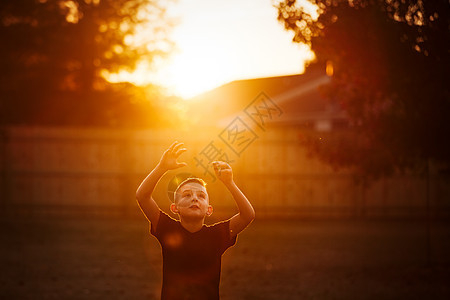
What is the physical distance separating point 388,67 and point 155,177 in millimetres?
4606

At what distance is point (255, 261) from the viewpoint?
382 inches

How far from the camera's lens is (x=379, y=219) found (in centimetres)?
1515

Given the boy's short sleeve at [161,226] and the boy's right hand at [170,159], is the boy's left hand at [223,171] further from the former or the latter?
the boy's short sleeve at [161,226]

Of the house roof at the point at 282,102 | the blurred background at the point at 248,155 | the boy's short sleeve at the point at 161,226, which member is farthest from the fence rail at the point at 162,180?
the boy's short sleeve at the point at 161,226

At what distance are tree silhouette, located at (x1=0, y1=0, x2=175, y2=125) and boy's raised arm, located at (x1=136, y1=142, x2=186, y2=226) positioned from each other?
674 inches

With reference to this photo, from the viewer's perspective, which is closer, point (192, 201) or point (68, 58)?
point (192, 201)

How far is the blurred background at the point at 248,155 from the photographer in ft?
24.5

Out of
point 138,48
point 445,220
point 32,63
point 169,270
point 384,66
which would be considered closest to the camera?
point 169,270

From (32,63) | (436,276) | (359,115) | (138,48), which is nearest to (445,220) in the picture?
(436,276)

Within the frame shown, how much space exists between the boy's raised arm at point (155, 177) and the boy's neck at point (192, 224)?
0.57ft

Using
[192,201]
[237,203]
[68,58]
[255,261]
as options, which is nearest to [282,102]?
[68,58]

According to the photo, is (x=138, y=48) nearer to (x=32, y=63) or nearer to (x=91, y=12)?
(x=91, y=12)

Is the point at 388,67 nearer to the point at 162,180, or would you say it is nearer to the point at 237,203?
the point at 237,203

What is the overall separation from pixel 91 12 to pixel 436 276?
15362 mm
